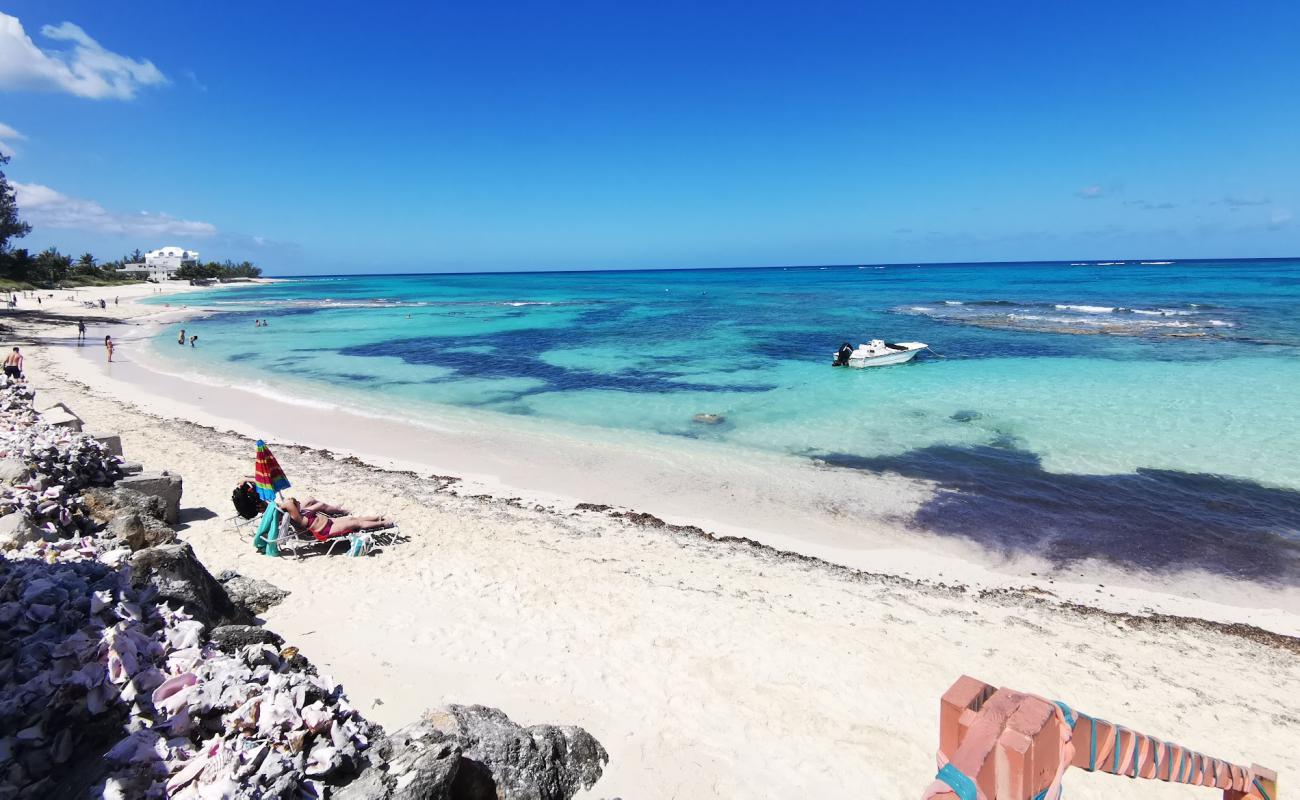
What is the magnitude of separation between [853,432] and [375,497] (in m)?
11.8

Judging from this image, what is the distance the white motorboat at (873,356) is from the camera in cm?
2575

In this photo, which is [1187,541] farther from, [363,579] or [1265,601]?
[363,579]

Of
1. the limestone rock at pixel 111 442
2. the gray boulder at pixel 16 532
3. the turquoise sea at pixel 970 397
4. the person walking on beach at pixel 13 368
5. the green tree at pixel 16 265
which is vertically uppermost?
the green tree at pixel 16 265

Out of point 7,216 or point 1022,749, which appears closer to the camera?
point 1022,749

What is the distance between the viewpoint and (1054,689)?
6.18m

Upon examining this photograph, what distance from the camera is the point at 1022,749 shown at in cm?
159

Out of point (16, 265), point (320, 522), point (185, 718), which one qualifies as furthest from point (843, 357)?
point (16, 265)

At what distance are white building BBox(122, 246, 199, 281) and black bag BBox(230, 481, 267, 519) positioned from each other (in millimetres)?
121446

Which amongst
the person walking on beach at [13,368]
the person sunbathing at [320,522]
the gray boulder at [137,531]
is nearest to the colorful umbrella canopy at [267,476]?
the person sunbathing at [320,522]

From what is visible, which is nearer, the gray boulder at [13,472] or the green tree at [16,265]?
the gray boulder at [13,472]

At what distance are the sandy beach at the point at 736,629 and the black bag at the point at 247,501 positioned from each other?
1.06ft

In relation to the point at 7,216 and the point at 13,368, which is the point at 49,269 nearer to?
the point at 7,216

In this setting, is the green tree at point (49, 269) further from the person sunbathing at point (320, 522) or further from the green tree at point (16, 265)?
the person sunbathing at point (320, 522)

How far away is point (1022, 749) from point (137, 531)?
25.6 ft
